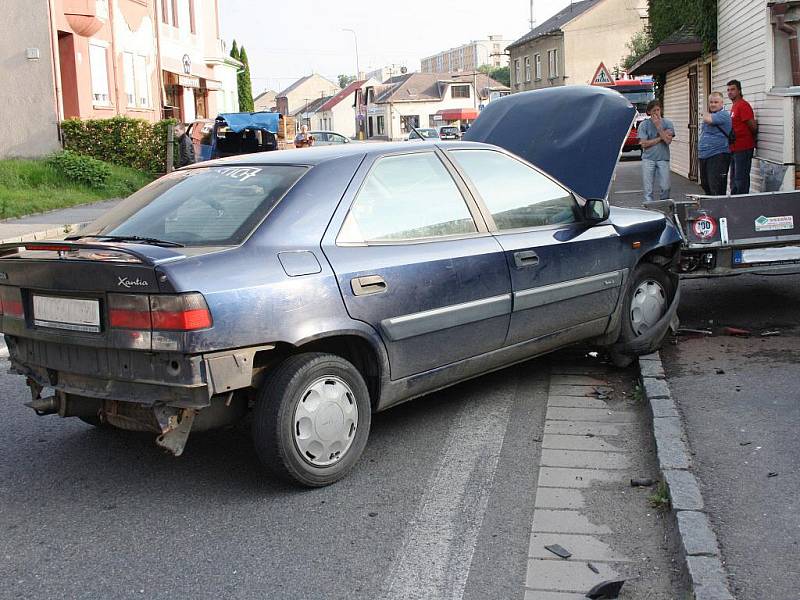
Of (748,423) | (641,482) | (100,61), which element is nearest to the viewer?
(641,482)

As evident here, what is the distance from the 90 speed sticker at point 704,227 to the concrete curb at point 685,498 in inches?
63.9

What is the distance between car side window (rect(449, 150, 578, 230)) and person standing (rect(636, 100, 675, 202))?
8.45 m

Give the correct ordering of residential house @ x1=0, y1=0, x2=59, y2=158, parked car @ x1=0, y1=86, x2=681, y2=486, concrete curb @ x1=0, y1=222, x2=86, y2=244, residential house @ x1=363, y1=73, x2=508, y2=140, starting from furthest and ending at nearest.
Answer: residential house @ x1=363, y1=73, x2=508, y2=140 → residential house @ x1=0, y1=0, x2=59, y2=158 → concrete curb @ x1=0, y1=222, x2=86, y2=244 → parked car @ x1=0, y1=86, x2=681, y2=486

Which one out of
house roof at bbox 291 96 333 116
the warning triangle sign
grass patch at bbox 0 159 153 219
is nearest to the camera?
grass patch at bbox 0 159 153 219

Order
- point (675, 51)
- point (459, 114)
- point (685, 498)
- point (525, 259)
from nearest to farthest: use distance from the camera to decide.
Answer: point (685, 498) < point (525, 259) < point (675, 51) < point (459, 114)

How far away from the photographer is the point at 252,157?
18.5ft

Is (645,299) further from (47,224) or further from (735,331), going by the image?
(47,224)

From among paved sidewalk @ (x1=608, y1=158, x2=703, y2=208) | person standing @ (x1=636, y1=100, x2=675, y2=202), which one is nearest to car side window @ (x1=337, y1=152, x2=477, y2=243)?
person standing @ (x1=636, y1=100, x2=675, y2=202)

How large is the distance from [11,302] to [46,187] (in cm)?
1927

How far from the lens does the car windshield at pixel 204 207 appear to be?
15.8 ft

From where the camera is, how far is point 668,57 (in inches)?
919

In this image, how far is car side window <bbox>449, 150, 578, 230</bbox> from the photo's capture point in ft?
19.2

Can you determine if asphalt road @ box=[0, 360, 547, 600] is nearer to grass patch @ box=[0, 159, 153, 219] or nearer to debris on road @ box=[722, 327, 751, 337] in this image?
debris on road @ box=[722, 327, 751, 337]

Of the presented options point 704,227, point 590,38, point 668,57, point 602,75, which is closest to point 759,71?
point 668,57
